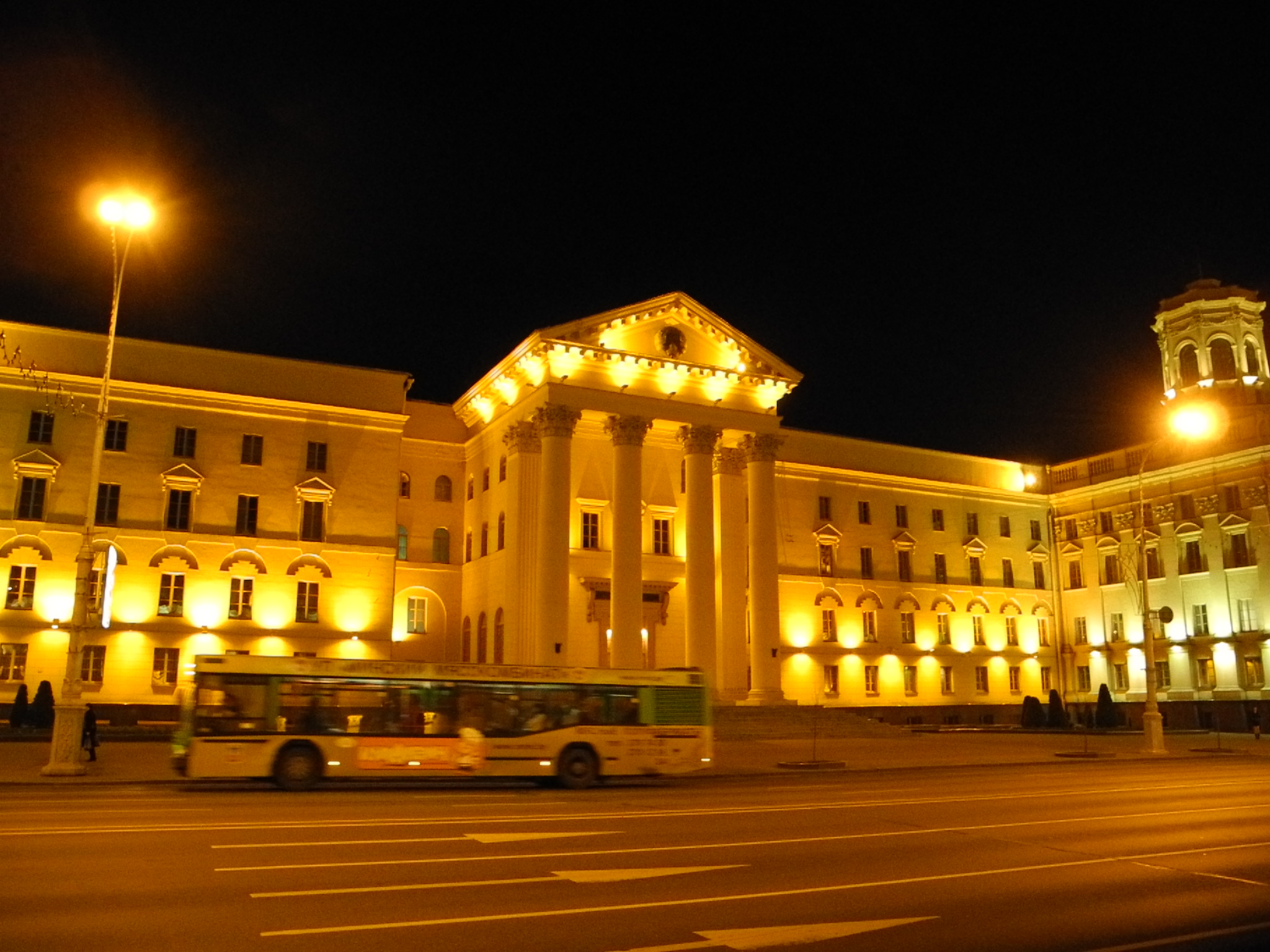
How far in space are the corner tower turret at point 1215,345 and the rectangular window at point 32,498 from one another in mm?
66434

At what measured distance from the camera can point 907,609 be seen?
215 feet

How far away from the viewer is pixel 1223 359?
72.3m

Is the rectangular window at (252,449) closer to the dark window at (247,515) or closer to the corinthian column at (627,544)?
the dark window at (247,515)

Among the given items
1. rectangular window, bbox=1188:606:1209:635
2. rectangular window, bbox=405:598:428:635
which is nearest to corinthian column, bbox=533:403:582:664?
rectangular window, bbox=405:598:428:635

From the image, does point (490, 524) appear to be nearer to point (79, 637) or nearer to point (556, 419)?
point (556, 419)

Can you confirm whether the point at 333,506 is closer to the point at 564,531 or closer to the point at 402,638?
the point at 402,638

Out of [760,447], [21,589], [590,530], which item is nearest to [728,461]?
[760,447]

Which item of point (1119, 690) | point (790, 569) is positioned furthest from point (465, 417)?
point (1119, 690)

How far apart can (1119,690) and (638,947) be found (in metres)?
65.1

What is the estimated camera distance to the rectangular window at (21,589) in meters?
43.3

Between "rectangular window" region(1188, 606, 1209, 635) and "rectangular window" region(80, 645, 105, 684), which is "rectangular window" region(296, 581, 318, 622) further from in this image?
"rectangular window" region(1188, 606, 1209, 635)

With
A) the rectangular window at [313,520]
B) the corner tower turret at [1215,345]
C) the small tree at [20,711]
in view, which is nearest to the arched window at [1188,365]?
the corner tower turret at [1215,345]

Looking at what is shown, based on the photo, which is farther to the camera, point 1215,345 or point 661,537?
point 1215,345

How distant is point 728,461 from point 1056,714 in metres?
23.4
